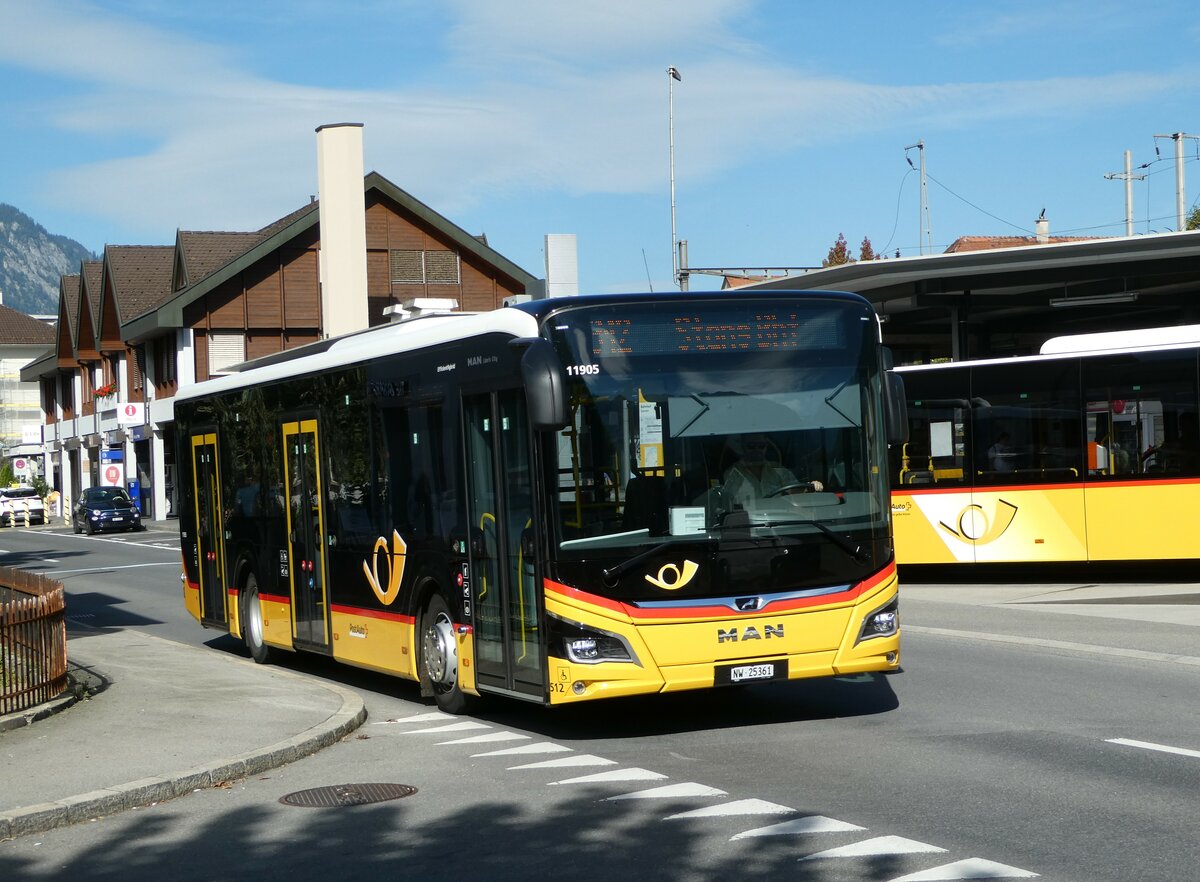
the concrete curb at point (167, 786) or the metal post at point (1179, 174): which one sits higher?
the metal post at point (1179, 174)

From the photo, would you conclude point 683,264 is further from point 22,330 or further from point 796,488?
point 22,330

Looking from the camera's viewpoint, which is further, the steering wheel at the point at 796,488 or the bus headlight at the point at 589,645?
the steering wheel at the point at 796,488

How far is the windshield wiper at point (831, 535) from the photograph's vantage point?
10.3m

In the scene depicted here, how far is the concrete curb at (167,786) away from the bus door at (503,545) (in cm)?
123

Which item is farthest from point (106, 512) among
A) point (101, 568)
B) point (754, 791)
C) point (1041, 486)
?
point (754, 791)

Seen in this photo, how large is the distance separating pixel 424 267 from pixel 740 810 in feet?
183

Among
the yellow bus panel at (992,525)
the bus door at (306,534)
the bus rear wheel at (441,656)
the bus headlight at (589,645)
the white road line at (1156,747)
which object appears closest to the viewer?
the white road line at (1156,747)

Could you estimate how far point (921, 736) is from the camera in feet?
33.0

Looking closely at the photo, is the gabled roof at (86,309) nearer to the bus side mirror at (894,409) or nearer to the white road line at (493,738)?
the white road line at (493,738)

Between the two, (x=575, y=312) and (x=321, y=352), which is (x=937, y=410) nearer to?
(x=321, y=352)

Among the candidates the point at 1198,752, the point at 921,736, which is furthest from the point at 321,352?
the point at 1198,752

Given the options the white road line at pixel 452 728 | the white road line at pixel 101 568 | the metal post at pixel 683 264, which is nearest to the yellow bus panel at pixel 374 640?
the white road line at pixel 452 728

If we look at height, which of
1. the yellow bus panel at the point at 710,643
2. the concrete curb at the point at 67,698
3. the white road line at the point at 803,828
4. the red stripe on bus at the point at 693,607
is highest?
the red stripe on bus at the point at 693,607

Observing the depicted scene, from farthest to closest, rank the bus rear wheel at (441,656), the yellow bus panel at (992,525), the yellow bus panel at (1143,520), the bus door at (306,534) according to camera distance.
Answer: the yellow bus panel at (992,525) < the yellow bus panel at (1143,520) < the bus door at (306,534) < the bus rear wheel at (441,656)
